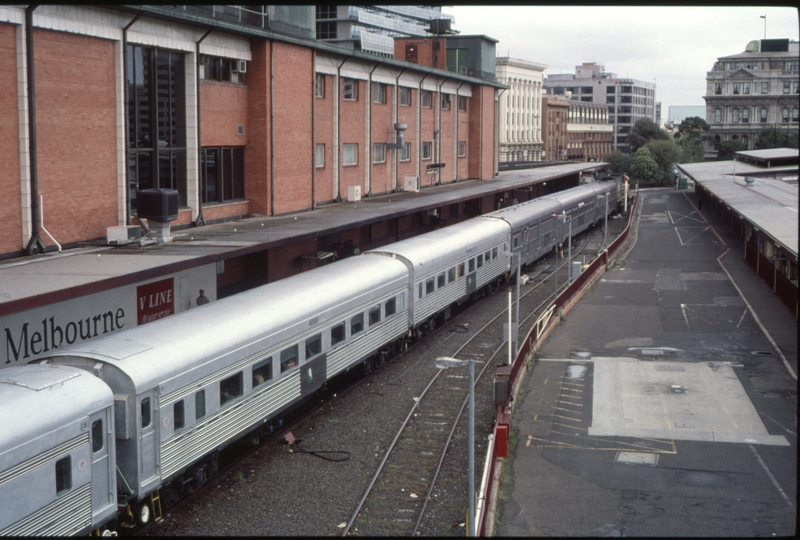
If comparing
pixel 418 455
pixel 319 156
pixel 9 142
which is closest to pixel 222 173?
pixel 319 156

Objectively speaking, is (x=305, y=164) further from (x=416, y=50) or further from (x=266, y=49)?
(x=416, y=50)

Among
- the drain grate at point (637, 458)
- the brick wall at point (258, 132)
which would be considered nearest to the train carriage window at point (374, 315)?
the drain grate at point (637, 458)

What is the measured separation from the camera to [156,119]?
28.9 metres

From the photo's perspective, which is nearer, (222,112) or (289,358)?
(289,358)

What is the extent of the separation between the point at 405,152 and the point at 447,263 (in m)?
21.0

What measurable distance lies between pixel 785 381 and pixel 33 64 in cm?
2390

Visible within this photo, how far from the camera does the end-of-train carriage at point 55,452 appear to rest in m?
11.6

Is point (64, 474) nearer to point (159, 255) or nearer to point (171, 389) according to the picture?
point (171, 389)

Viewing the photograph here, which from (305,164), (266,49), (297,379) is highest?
(266,49)

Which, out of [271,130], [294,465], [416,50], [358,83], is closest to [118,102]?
[271,130]

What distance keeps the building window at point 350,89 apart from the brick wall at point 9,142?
2223 cm

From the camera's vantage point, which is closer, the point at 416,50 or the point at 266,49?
the point at 266,49

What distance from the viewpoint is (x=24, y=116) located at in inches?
898

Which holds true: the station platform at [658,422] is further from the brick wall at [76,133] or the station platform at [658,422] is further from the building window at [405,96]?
the building window at [405,96]
